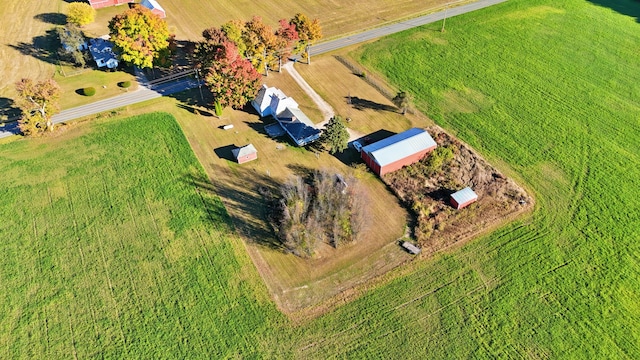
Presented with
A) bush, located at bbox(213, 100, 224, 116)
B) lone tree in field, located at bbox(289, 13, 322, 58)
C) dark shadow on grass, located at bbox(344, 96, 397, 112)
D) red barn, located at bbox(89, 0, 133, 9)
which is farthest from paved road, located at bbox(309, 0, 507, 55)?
red barn, located at bbox(89, 0, 133, 9)

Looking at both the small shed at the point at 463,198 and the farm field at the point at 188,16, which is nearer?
the small shed at the point at 463,198

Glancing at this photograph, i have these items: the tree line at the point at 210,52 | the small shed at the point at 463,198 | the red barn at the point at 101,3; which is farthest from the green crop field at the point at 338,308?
the red barn at the point at 101,3

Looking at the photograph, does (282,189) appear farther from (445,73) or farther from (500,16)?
(500,16)

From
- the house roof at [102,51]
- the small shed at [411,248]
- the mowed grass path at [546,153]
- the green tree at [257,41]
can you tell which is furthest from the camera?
the house roof at [102,51]

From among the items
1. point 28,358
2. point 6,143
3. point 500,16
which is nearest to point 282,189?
point 28,358

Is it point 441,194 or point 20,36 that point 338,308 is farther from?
point 20,36

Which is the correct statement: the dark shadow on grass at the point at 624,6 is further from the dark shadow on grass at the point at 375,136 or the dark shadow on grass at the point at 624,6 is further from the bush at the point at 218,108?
the bush at the point at 218,108
